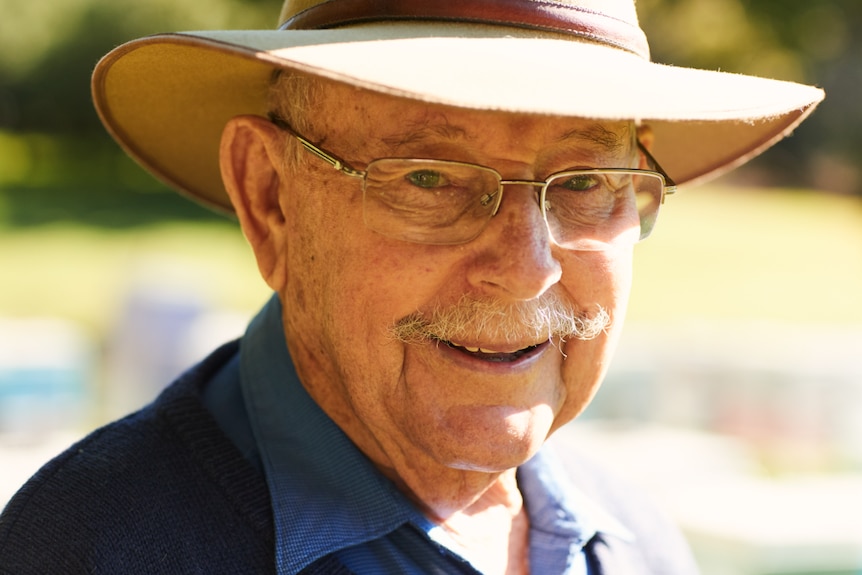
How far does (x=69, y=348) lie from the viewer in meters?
9.91

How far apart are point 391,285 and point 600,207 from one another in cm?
43

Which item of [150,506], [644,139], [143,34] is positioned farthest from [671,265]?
[150,506]

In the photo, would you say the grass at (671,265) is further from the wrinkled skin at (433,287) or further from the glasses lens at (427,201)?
the glasses lens at (427,201)

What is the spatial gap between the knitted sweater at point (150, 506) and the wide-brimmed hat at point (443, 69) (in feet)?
2.02

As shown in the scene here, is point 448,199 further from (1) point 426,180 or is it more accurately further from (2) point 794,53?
(2) point 794,53

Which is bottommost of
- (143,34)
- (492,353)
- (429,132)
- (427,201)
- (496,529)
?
(496,529)

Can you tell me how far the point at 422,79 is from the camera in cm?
156

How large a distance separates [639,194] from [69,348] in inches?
344

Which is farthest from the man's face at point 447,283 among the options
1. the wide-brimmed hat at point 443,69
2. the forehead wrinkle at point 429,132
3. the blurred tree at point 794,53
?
the blurred tree at point 794,53

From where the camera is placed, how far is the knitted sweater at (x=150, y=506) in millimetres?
1717

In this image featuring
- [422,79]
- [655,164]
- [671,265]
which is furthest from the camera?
[671,265]

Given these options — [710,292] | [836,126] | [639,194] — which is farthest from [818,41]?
[639,194]

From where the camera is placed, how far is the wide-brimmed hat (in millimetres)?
1568

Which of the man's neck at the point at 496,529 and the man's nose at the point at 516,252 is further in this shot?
the man's neck at the point at 496,529
